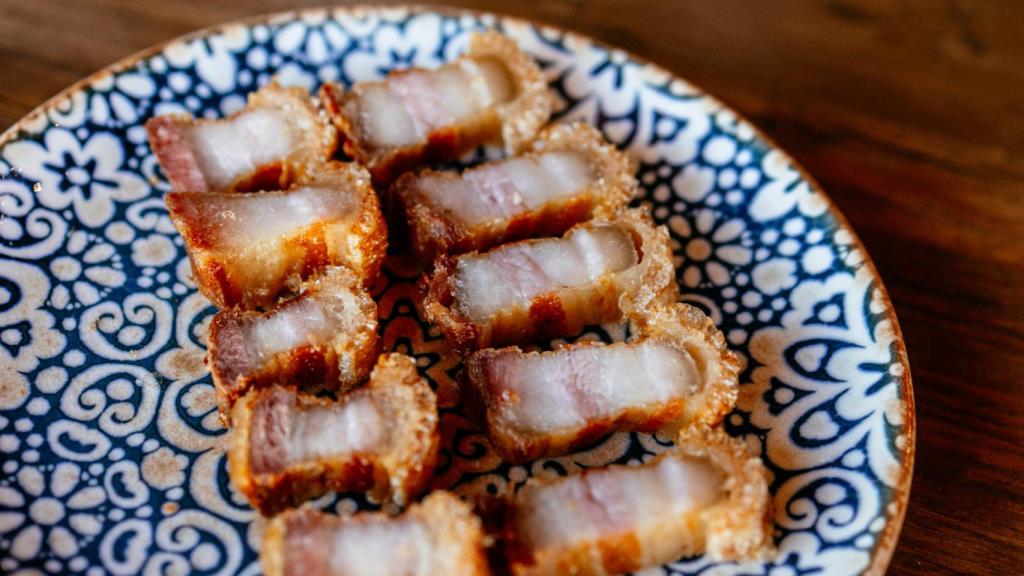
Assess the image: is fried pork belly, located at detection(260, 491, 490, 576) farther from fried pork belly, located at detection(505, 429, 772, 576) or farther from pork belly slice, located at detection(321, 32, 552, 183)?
pork belly slice, located at detection(321, 32, 552, 183)

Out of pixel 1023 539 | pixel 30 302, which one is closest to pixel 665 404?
pixel 1023 539

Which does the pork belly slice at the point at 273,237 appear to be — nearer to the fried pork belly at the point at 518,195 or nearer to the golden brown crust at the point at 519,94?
the fried pork belly at the point at 518,195

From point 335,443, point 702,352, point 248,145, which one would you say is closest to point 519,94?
point 248,145

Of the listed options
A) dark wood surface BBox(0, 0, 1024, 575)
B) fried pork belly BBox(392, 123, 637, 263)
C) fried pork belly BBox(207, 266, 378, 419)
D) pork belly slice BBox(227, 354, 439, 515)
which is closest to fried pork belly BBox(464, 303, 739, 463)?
pork belly slice BBox(227, 354, 439, 515)

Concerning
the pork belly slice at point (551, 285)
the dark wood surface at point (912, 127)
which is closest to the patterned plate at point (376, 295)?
the pork belly slice at point (551, 285)

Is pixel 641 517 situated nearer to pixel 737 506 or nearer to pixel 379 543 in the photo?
pixel 737 506

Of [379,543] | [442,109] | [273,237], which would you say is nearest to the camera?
[379,543]

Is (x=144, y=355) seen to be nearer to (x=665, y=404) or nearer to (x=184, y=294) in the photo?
(x=184, y=294)
